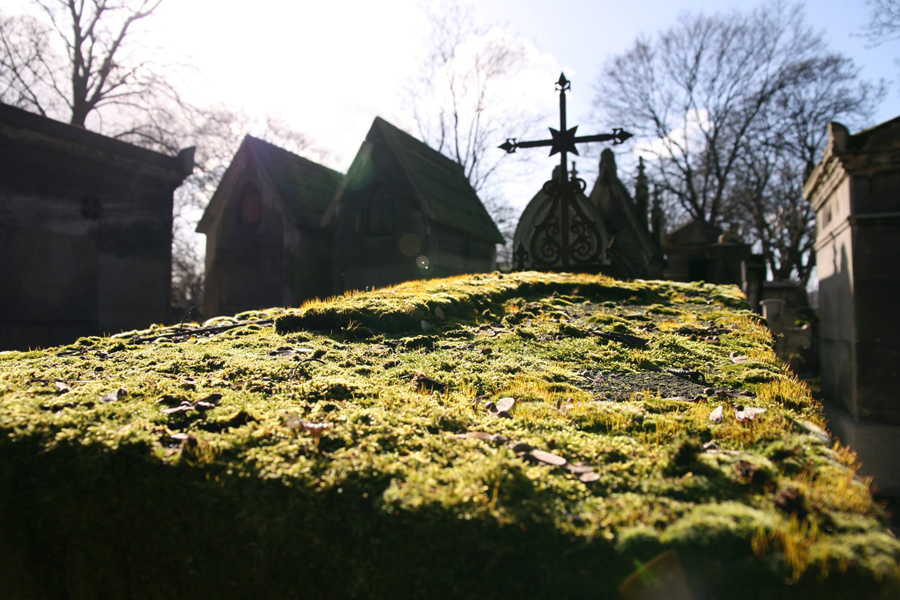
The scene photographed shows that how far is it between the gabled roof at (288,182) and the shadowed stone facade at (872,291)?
13.8 meters

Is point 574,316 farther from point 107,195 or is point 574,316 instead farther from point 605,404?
point 107,195

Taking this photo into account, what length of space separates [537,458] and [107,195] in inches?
511

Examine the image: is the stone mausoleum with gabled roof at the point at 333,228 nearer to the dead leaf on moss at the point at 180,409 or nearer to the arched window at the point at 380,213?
the arched window at the point at 380,213

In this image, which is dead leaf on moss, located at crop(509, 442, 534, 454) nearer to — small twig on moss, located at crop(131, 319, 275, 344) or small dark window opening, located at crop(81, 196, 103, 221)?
small twig on moss, located at crop(131, 319, 275, 344)

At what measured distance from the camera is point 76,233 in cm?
1170

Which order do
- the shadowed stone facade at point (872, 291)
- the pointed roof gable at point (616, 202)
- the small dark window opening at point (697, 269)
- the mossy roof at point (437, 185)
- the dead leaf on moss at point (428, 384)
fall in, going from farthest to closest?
the pointed roof gable at point (616, 202), the small dark window opening at point (697, 269), the mossy roof at point (437, 185), the shadowed stone facade at point (872, 291), the dead leaf on moss at point (428, 384)

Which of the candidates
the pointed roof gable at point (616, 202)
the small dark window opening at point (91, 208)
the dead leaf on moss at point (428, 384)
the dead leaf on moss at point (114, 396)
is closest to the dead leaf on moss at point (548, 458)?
the dead leaf on moss at point (428, 384)

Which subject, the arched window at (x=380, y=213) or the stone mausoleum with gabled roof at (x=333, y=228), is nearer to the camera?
the stone mausoleum with gabled roof at (x=333, y=228)

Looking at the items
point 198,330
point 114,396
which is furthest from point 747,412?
point 198,330

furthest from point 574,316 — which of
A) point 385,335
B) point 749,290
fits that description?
point 749,290

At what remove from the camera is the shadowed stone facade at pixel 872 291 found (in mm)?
6488

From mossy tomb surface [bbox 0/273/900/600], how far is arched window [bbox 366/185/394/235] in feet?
41.1

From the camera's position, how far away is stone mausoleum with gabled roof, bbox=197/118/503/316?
16219 millimetres

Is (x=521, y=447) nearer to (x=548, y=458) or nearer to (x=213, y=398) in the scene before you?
(x=548, y=458)
